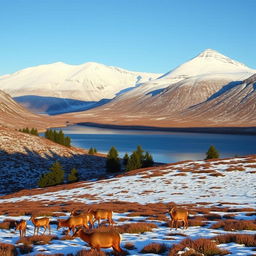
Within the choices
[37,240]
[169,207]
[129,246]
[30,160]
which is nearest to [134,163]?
[30,160]

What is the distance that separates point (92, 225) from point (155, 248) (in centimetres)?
456

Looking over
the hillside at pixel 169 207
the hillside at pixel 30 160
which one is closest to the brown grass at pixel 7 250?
the hillside at pixel 169 207

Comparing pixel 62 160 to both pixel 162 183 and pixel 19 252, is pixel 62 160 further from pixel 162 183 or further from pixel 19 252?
pixel 19 252

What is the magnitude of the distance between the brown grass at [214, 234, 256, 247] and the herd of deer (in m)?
2.65

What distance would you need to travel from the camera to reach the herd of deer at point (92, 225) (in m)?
9.60

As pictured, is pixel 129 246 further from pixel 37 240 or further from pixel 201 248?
pixel 37 240

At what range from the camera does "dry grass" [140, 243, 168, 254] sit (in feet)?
35.2

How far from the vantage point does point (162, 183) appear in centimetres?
3878

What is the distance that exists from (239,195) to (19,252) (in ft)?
73.1

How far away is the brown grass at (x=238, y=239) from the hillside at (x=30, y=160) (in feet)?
158

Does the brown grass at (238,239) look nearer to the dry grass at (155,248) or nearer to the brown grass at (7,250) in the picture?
the dry grass at (155,248)

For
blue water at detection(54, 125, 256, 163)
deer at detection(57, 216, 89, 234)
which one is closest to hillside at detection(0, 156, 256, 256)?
deer at detection(57, 216, 89, 234)

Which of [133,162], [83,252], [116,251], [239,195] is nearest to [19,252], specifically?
[83,252]

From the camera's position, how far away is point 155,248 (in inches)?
426
